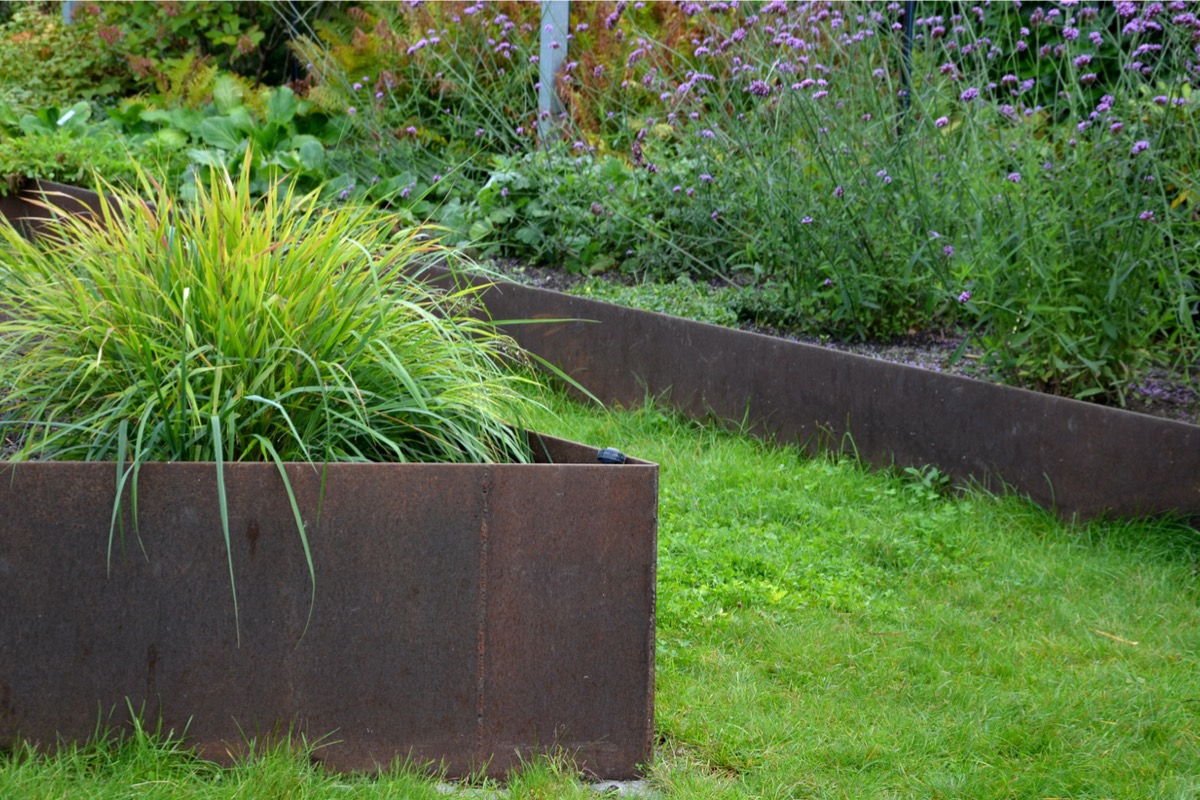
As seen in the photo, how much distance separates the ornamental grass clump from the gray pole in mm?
4177

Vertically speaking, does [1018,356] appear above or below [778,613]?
above

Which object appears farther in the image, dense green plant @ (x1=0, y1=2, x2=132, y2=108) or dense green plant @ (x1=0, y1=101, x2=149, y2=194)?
dense green plant @ (x1=0, y1=2, x2=132, y2=108)

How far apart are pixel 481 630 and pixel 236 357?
0.75 metres

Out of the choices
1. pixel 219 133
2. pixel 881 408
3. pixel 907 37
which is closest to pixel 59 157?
pixel 219 133

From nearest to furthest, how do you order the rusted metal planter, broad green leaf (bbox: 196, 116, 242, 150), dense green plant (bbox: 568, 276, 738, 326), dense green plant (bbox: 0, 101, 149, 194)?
dense green plant (bbox: 568, 276, 738, 326)
the rusted metal planter
dense green plant (bbox: 0, 101, 149, 194)
broad green leaf (bbox: 196, 116, 242, 150)

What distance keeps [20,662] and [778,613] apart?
189 centimetres

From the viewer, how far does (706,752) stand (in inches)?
99.7

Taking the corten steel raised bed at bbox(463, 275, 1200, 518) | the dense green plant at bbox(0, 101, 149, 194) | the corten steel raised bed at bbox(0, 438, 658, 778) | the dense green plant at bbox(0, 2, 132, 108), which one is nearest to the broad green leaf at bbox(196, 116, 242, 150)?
the dense green plant at bbox(0, 101, 149, 194)

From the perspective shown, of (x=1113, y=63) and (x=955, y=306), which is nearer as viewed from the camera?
(x=955, y=306)

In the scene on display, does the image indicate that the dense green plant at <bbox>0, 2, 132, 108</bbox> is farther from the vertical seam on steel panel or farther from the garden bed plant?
the vertical seam on steel panel

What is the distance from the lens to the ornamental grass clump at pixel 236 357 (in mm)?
2418

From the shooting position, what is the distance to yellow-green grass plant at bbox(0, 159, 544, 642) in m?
2.42

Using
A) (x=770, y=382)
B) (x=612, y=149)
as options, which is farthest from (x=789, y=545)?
(x=612, y=149)

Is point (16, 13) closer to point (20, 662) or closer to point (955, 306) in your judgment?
point (955, 306)
